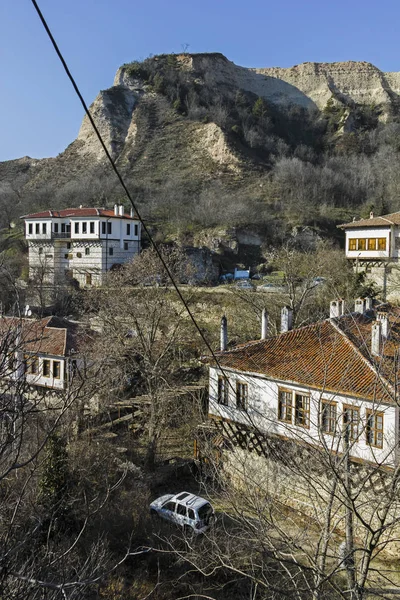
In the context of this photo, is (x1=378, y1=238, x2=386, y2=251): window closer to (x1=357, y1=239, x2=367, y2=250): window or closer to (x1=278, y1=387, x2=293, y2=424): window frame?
(x1=357, y1=239, x2=367, y2=250): window

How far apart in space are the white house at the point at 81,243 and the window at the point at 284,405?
24289 millimetres

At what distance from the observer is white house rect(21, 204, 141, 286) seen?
34.8 metres

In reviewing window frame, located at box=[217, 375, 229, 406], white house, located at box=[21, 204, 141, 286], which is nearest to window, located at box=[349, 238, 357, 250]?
white house, located at box=[21, 204, 141, 286]

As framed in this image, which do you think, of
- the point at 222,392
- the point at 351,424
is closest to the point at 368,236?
the point at 222,392

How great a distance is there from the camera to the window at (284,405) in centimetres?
1206

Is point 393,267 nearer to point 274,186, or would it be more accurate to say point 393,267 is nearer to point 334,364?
point 334,364

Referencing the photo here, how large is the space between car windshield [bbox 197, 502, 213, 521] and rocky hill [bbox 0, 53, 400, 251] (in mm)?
30457

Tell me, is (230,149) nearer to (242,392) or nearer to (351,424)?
(242,392)

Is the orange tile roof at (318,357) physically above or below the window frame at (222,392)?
above

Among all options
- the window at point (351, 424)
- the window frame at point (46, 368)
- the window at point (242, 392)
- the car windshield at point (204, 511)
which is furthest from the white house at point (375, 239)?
the car windshield at point (204, 511)

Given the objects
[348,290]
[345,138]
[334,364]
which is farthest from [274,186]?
[334,364]

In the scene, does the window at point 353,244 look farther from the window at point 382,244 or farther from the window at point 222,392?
the window at point 222,392

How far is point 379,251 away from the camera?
27406 millimetres

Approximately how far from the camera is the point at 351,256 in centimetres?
2905
